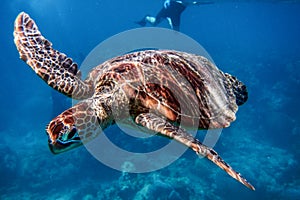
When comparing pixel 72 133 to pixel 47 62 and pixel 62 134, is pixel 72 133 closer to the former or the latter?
pixel 62 134

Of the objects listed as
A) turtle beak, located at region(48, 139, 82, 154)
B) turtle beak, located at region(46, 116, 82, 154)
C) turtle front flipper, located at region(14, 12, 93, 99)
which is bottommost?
turtle beak, located at region(48, 139, 82, 154)

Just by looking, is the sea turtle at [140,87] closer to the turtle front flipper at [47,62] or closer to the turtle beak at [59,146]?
the turtle front flipper at [47,62]

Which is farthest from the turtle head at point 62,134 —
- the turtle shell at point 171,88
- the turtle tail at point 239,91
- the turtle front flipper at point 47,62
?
the turtle tail at point 239,91

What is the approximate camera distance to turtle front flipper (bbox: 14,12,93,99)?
143 inches

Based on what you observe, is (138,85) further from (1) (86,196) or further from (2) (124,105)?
(1) (86,196)

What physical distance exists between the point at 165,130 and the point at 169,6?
14.9 metres

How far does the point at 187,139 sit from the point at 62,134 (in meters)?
1.33

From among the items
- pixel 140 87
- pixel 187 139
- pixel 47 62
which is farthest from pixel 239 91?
pixel 47 62

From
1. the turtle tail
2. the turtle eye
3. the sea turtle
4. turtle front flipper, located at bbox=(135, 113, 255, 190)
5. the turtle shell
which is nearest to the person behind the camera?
turtle front flipper, located at bbox=(135, 113, 255, 190)

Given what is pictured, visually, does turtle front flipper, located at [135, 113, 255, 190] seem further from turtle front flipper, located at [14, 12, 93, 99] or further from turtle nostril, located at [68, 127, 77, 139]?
turtle front flipper, located at [14, 12, 93, 99]

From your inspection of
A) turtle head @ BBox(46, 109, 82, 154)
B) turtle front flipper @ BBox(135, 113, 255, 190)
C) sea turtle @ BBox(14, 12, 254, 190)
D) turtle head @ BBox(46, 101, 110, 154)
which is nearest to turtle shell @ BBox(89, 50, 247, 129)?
sea turtle @ BBox(14, 12, 254, 190)

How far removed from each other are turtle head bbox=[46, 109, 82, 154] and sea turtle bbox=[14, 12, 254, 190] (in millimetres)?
189

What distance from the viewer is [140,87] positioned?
3467 millimetres

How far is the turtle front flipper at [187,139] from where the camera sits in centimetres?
228
